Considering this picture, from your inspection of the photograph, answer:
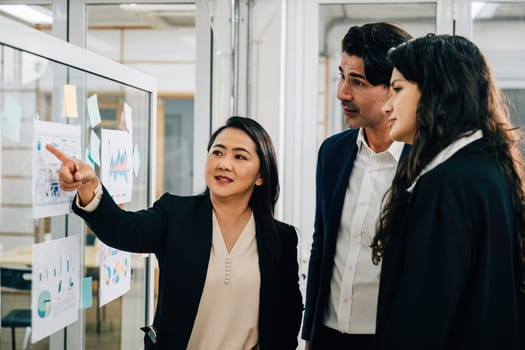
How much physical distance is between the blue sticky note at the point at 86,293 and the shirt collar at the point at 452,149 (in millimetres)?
791

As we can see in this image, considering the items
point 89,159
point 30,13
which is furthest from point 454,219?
point 30,13

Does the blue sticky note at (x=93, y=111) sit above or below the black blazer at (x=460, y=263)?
above

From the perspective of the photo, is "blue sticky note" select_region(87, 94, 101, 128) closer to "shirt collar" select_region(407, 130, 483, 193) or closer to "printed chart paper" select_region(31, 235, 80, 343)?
"printed chart paper" select_region(31, 235, 80, 343)

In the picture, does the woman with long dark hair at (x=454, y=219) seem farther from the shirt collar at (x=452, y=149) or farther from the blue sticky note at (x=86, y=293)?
the blue sticky note at (x=86, y=293)

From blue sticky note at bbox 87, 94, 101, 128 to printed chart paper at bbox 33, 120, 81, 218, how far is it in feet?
0.38

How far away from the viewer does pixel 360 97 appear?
5.69 feet

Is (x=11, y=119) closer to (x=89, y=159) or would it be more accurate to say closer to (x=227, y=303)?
(x=89, y=159)

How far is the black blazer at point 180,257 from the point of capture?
145cm

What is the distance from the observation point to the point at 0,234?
1088 millimetres

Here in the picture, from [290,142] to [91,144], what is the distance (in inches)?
62.7

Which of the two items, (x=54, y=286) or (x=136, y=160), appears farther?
(x=136, y=160)

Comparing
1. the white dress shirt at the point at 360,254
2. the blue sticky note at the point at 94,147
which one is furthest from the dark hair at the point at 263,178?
the blue sticky note at the point at 94,147

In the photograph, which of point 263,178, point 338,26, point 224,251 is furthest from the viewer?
point 338,26

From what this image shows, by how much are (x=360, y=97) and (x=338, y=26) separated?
52.7 inches
